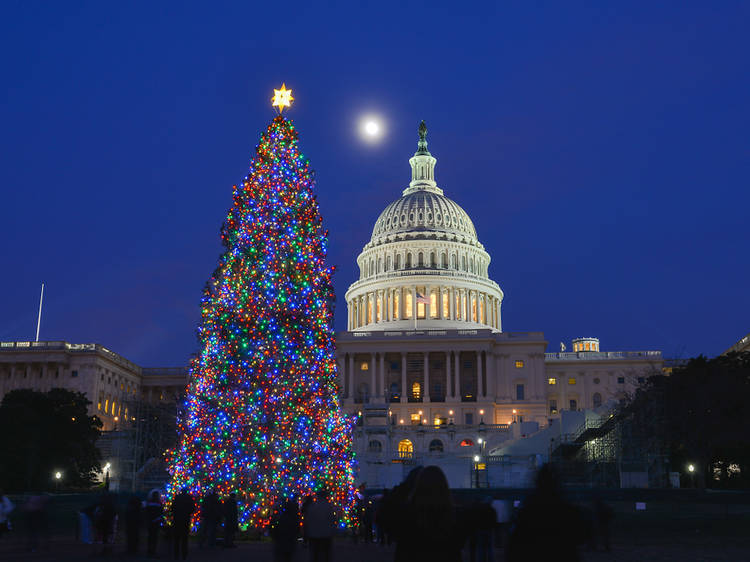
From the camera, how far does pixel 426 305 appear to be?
450 ft

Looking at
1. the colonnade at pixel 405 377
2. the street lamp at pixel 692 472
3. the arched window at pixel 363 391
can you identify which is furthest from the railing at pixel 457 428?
the street lamp at pixel 692 472

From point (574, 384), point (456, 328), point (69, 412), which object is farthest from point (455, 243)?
point (69, 412)

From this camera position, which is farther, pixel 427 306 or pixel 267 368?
pixel 427 306

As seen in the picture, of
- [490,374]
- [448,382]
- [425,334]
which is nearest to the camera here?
[448,382]

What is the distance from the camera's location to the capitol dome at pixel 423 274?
13750 cm

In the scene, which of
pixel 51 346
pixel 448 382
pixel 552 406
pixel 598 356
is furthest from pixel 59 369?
pixel 598 356

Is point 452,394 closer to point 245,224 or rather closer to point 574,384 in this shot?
point 574,384

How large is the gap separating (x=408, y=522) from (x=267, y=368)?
63.8 ft

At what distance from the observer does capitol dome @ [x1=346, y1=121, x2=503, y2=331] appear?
451 feet

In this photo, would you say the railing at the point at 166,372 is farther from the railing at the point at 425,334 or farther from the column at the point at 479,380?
the column at the point at 479,380

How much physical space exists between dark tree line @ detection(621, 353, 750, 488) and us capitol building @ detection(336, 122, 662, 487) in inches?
488

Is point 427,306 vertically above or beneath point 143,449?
above

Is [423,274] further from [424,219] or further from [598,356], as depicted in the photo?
[598,356]

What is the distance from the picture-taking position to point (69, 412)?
80438 mm
